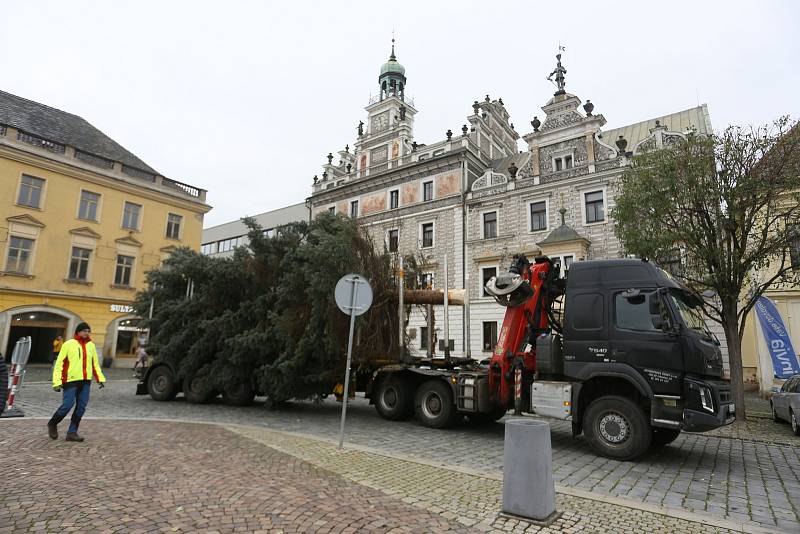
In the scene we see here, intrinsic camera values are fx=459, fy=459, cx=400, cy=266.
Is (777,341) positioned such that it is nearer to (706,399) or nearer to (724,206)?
(724,206)

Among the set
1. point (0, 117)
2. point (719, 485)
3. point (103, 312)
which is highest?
point (0, 117)

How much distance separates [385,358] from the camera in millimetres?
10422

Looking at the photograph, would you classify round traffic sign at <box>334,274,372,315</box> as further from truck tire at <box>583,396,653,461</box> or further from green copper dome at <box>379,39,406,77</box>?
green copper dome at <box>379,39,406,77</box>

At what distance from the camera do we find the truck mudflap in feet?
21.1

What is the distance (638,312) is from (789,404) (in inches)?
245

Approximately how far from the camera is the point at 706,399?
6.50 m

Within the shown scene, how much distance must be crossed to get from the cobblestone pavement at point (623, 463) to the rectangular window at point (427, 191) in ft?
70.8

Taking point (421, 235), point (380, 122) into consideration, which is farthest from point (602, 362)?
point (380, 122)

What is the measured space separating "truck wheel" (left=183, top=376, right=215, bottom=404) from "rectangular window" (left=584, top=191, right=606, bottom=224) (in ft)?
70.4

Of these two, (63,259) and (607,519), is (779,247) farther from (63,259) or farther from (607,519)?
(63,259)

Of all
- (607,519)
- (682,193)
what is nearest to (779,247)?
(682,193)

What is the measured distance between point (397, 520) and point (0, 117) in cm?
3511

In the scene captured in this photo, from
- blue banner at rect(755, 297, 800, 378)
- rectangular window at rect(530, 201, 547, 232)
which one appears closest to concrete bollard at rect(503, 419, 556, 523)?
blue banner at rect(755, 297, 800, 378)

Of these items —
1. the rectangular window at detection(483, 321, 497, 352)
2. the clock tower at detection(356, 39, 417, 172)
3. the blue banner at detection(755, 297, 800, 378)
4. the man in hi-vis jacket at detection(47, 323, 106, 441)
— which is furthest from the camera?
the clock tower at detection(356, 39, 417, 172)
